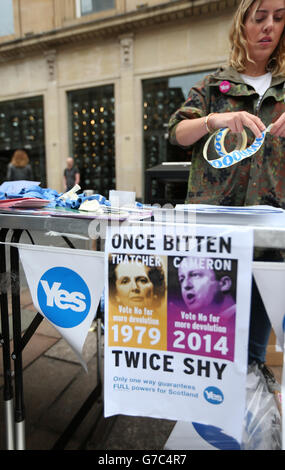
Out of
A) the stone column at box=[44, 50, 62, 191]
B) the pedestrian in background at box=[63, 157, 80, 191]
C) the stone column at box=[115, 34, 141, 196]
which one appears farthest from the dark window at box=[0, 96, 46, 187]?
the stone column at box=[115, 34, 141, 196]

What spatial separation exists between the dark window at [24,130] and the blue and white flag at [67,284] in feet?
27.0

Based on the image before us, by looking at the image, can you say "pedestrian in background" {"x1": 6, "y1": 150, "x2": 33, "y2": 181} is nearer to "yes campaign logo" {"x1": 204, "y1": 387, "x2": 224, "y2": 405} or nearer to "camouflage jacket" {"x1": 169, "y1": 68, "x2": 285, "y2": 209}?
"camouflage jacket" {"x1": 169, "y1": 68, "x2": 285, "y2": 209}

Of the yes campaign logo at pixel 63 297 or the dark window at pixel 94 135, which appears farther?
the dark window at pixel 94 135

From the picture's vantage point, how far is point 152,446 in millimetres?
1317

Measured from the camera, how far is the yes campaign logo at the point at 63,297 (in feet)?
2.56

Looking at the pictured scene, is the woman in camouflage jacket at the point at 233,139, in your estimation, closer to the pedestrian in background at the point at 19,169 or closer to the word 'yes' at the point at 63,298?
the word 'yes' at the point at 63,298

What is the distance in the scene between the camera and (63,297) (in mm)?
807

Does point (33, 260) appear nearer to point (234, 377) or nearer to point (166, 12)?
point (234, 377)

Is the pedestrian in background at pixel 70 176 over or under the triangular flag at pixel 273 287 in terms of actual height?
over

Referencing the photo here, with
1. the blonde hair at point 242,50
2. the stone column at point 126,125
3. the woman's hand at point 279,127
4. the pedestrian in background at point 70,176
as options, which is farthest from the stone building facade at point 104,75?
the woman's hand at point 279,127

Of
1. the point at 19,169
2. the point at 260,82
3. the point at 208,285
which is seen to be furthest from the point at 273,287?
the point at 19,169
